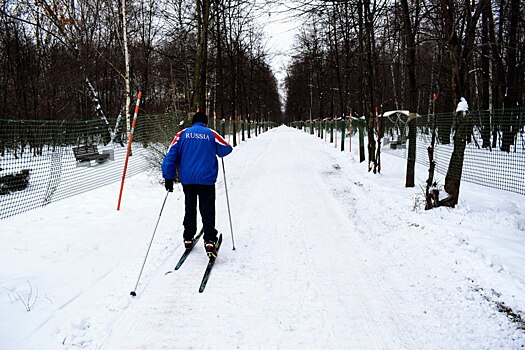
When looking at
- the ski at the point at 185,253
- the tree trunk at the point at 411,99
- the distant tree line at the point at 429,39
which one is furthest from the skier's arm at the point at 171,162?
the tree trunk at the point at 411,99

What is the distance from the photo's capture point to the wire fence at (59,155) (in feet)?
22.1

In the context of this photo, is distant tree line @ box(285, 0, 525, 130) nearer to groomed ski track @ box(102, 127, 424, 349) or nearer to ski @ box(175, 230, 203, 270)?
groomed ski track @ box(102, 127, 424, 349)

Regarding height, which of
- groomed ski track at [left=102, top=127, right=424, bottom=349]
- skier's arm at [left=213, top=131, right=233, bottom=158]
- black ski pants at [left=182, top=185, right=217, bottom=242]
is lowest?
groomed ski track at [left=102, top=127, right=424, bottom=349]

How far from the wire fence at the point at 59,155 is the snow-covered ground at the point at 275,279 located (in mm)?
836

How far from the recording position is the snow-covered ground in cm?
292

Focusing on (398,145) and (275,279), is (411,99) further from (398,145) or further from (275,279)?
(398,145)

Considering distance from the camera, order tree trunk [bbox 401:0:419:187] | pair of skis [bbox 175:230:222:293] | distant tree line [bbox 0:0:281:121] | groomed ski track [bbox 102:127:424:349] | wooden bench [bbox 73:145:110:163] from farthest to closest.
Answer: distant tree line [bbox 0:0:281:121] < wooden bench [bbox 73:145:110:163] < tree trunk [bbox 401:0:419:187] < pair of skis [bbox 175:230:222:293] < groomed ski track [bbox 102:127:424:349]

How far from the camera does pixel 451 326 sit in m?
2.99

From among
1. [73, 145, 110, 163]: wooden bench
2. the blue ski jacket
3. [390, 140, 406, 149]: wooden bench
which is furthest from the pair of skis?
[390, 140, 406, 149]: wooden bench

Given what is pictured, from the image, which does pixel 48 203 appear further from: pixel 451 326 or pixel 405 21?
pixel 405 21

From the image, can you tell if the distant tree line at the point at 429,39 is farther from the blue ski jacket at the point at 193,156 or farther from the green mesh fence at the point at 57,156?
the green mesh fence at the point at 57,156

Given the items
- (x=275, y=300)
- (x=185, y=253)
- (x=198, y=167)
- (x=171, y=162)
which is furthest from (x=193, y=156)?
(x=275, y=300)

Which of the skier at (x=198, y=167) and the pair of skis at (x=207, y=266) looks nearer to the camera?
the pair of skis at (x=207, y=266)

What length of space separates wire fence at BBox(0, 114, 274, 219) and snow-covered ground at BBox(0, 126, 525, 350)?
84 centimetres
